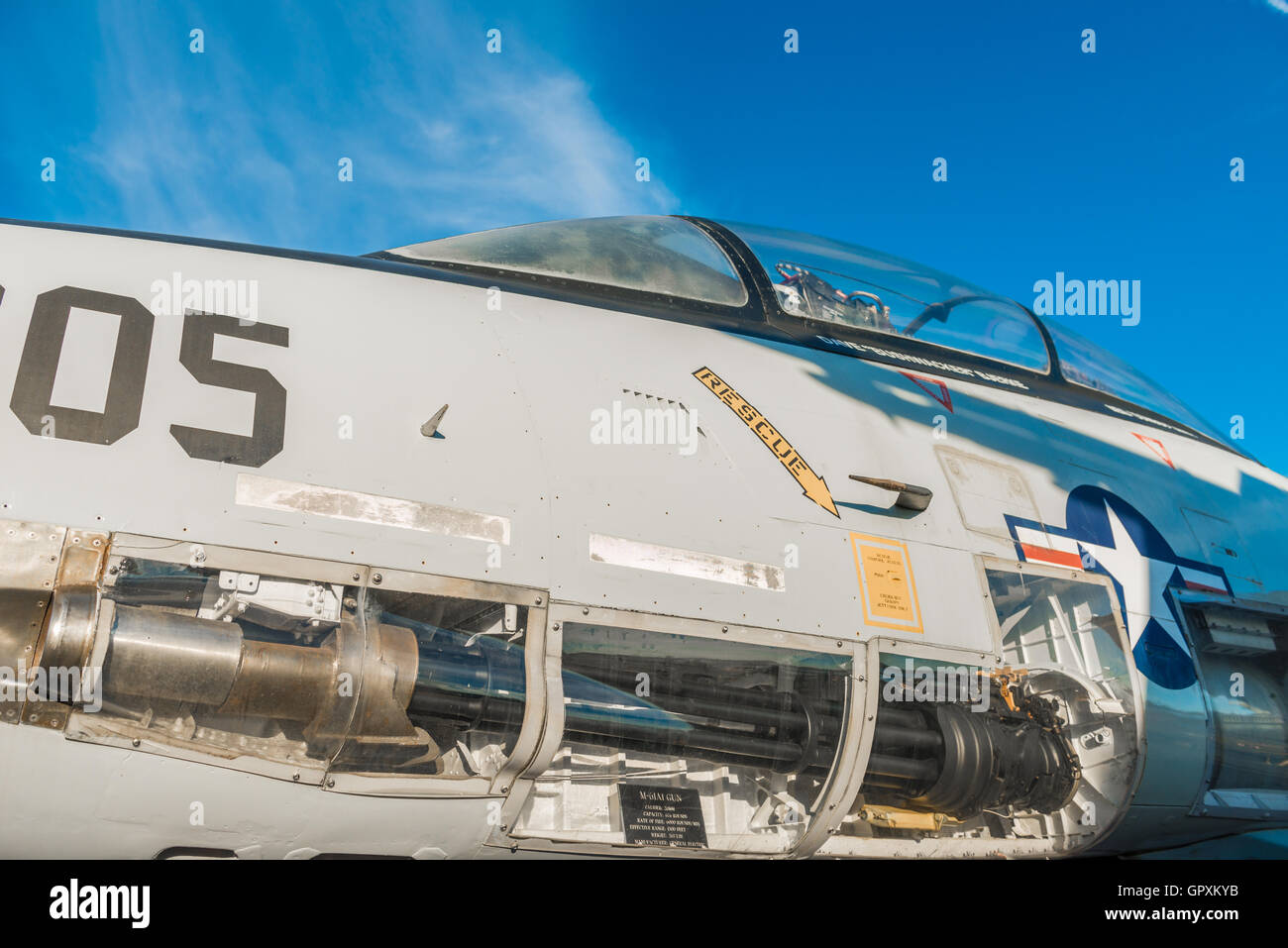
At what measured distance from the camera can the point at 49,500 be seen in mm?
3252

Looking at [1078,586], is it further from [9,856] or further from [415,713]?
[9,856]

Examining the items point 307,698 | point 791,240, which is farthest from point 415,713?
point 791,240

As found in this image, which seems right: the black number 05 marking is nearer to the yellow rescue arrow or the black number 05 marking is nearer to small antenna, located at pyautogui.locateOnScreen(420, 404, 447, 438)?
small antenna, located at pyautogui.locateOnScreen(420, 404, 447, 438)

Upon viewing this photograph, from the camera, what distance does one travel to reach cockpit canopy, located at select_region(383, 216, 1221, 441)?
5.27 metres

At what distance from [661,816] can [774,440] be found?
1.65m

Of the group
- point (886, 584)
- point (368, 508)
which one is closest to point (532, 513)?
point (368, 508)

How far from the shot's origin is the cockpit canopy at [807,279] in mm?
5270

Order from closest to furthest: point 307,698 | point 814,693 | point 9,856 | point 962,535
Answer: point 9,856 < point 307,698 < point 814,693 < point 962,535

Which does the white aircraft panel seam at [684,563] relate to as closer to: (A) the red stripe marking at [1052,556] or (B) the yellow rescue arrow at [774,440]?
(B) the yellow rescue arrow at [774,440]

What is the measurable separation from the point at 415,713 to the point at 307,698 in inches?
14.7

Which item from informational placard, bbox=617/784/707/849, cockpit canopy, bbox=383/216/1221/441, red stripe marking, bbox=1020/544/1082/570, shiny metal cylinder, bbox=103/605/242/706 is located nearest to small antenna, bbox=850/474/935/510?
red stripe marking, bbox=1020/544/1082/570

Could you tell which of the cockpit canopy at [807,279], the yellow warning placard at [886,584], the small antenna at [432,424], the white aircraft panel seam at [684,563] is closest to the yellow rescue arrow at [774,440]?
the yellow warning placard at [886,584]
